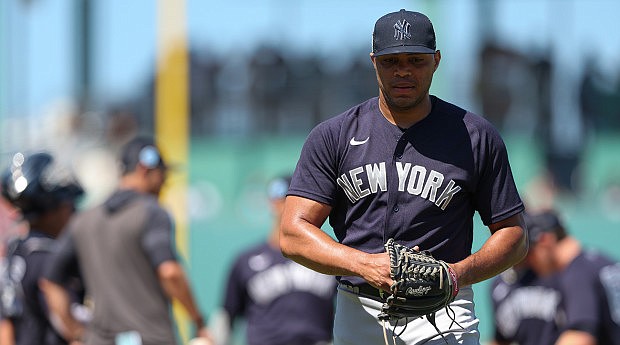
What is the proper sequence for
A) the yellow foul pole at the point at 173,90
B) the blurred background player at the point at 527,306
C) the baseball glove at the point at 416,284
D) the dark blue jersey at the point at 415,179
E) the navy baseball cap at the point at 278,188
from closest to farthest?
the baseball glove at the point at 416,284, the dark blue jersey at the point at 415,179, the blurred background player at the point at 527,306, the navy baseball cap at the point at 278,188, the yellow foul pole at the point at 173,90

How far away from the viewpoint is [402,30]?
3984 mm

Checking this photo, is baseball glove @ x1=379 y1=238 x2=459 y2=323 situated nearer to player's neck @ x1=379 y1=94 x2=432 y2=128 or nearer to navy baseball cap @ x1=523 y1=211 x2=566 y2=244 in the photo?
player's neck @ x1=379 y1=94 x2=432 y2=128

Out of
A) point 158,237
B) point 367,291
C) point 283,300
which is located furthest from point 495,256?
point 283,300

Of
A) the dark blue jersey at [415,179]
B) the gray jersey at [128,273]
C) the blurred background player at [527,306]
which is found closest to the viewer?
the dark blue jersey at [415,179]

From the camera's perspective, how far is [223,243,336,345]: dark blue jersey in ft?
24.0

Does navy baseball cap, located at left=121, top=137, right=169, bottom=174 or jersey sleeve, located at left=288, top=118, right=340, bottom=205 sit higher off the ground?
jersey sleeve, located at left=288, top=118, right=340, bottom=205

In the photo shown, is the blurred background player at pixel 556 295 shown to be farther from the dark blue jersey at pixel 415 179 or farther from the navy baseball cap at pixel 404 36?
the navy baseball cap at pixel 404 36

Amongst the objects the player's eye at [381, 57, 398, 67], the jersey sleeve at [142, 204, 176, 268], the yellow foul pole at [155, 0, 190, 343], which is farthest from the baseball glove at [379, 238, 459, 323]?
the yellow foul pole at [155, 0, 190, 343]

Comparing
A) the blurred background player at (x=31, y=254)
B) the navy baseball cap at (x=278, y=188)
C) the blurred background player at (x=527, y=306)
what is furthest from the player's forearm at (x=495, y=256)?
the navy baseball cap at (x=278, y=188)

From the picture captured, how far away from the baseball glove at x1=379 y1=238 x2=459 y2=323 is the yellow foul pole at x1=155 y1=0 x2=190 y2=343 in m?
9.83

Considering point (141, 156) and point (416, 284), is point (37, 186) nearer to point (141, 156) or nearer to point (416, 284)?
point (141, 156)

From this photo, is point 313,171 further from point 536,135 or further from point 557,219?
point 536,135

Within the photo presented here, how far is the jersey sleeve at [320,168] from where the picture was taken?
13.6 feet

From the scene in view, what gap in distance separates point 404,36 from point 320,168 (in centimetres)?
60
